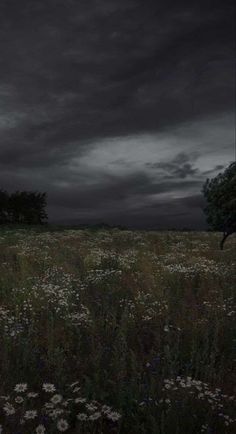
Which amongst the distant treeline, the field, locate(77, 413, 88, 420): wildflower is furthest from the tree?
Answer: the distant treeline

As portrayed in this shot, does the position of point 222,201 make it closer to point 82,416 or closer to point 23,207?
point 82,416

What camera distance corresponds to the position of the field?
4.97 metres

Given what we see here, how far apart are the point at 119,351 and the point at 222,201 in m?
2.48

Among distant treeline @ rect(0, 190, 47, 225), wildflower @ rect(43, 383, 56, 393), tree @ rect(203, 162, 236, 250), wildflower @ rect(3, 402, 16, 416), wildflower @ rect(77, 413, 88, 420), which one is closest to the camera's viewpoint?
wildflower @ rect(3, 402, 16, 416)

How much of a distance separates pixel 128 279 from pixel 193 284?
5.37ft

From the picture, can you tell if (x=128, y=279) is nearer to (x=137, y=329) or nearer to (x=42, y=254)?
(x=137, y=329)

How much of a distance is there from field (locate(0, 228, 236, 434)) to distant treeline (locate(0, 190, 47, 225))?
6813 cm

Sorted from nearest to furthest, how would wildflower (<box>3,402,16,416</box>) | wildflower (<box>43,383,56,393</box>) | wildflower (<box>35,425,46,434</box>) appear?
wildflower (<box>35,425,46,434</box>) < wildflower (<box>3,402,16,416</box>) < wildflower (<box>43,383,56,393</box>)

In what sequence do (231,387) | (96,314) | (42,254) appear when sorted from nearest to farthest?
1. (231,387)
2. (96,314)
3. (42,254)

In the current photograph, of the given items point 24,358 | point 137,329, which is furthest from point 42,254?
point 24,358

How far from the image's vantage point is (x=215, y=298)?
1004cm

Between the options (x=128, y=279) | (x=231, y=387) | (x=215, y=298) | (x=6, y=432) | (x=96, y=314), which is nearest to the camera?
(x=6, y=432)

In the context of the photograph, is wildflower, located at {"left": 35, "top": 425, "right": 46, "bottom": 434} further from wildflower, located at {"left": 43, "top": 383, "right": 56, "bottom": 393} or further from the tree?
the tree

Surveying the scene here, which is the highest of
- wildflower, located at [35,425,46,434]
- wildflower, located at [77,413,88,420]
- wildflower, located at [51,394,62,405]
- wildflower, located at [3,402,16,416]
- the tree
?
the tree
